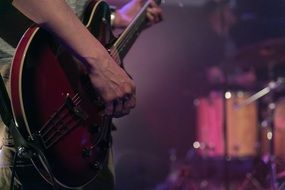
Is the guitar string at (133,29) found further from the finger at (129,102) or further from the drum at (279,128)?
the drum at (279,128)

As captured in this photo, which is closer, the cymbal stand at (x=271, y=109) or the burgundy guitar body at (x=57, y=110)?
the burgundy guitar body at (x=57, y=110)

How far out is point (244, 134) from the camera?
5.69 meters

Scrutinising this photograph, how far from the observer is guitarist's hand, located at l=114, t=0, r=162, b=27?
2.34 metres

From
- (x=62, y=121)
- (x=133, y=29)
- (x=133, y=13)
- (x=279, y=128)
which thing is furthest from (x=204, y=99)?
(x=62, y=121)

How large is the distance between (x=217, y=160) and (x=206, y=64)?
1.60 metres

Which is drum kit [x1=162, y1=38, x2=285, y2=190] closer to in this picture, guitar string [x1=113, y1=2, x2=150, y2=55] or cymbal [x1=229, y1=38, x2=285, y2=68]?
cymbal [x1=229, y1=38, x2=285, y2=68]

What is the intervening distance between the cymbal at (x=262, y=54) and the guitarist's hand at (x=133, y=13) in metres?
1.88

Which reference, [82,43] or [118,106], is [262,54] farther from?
[82,43]

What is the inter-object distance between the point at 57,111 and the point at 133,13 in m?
1.19

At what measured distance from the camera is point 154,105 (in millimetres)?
5684

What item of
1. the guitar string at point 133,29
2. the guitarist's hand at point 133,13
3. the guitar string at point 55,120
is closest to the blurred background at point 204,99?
the guitarist's hand at point 133,13

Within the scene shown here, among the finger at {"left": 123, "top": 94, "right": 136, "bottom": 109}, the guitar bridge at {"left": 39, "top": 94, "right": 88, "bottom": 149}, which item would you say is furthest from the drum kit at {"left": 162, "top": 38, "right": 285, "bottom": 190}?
the guitar bridge at {"left": 39, "top": 94, "right": 88, "bottom": 149}

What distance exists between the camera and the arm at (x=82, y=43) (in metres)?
1.31

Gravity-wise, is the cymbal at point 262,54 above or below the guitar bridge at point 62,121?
below
